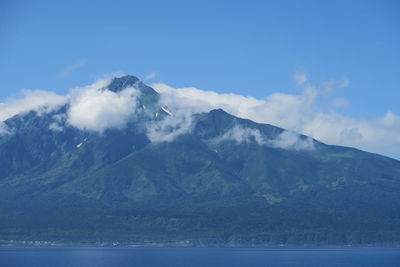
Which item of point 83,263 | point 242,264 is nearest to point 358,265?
point 242,264

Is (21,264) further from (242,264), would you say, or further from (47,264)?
(242,264)

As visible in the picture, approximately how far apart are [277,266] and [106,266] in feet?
136

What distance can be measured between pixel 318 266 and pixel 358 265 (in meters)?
10.9

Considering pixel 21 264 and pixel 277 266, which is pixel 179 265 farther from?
pixel 21 264

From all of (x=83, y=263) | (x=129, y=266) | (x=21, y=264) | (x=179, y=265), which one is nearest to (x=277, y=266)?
(x=179, y=265)

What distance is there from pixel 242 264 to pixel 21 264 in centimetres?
5417

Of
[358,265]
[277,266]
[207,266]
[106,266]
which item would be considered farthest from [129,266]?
[358,265]

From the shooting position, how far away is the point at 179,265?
176 metres

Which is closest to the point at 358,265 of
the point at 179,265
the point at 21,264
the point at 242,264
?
the point at 242,264

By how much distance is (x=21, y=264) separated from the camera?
173 meters

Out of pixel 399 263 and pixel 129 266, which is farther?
pixel 399 263

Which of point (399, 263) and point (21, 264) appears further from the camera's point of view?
point (399, 263)

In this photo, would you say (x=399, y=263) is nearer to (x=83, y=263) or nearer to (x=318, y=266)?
(x=318, y=266)

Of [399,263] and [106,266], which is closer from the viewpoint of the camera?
[106,266]
